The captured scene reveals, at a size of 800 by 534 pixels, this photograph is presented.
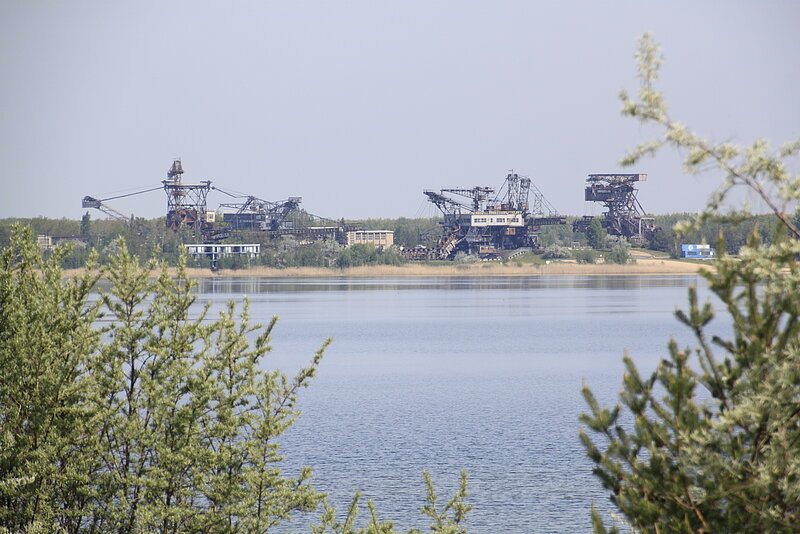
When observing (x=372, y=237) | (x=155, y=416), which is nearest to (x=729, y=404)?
(x=155, y=416)

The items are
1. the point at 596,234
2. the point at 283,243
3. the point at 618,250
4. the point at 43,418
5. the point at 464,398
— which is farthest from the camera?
the point at 283,243

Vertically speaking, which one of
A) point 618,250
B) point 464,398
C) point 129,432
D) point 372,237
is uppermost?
point 372,237

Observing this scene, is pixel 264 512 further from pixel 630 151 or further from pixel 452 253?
pixel 452 253

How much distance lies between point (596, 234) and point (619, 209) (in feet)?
22.3

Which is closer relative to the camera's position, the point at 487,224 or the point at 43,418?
the point at 43,418

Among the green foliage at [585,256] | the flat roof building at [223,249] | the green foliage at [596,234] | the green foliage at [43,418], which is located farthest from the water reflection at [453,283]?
the green foliage at [43,418]

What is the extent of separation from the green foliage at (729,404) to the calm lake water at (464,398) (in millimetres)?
569

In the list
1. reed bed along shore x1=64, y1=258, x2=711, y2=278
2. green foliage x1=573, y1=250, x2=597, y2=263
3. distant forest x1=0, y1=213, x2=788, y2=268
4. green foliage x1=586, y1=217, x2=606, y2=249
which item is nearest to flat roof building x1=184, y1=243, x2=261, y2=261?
distant forest x1=0, y1=213, x2=788, y2=268

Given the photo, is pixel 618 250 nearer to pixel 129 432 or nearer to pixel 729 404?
pixel 129 432

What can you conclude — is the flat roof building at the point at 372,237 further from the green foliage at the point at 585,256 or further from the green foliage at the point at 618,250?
the green foliage at the point at 618,250

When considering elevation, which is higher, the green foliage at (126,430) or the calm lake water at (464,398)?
the green foliage at (126,430)

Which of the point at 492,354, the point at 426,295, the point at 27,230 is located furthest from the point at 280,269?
the point at 27,230

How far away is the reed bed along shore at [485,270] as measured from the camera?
15925 cm

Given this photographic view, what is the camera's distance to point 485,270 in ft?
548
